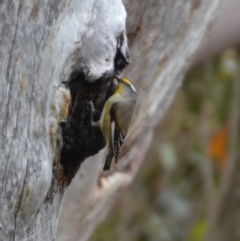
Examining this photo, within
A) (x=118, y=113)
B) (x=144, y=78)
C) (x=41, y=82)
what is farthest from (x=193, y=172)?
(x=41, y=82)

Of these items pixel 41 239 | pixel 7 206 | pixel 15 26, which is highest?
pixel 15 26

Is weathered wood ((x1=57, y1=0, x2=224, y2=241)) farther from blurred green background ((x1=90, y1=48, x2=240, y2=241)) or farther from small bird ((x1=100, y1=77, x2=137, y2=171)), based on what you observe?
blurred green background ((x1=90, y1=48, x2=240, y2=241))

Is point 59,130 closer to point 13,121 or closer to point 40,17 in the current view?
point 13,121

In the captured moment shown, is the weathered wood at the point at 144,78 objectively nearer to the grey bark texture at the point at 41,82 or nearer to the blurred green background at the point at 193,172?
the grey bark texture at the point at 41,82

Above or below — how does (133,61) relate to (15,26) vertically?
below

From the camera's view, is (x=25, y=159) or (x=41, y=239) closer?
(x=25, y=159)

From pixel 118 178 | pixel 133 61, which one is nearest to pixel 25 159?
pixel 133 61
